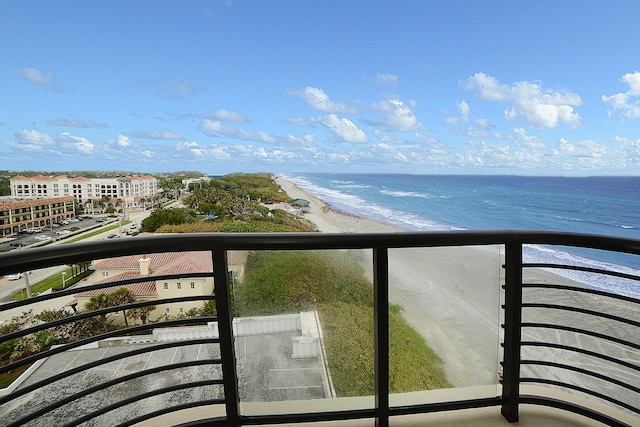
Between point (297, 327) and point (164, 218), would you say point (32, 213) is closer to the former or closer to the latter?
point (164, 218)

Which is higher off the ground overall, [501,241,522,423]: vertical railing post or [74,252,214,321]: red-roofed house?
[74,252,214,321]: red-roofed house

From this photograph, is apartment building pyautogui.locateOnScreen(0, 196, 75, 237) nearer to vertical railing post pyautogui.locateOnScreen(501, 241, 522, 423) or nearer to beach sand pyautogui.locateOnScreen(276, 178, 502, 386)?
beach sand pyautogui.locateOnScreen(276, 178, 502, 386)

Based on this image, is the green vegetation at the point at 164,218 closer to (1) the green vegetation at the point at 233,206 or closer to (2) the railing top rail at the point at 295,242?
(1) the green vegetation at the point at 233,206

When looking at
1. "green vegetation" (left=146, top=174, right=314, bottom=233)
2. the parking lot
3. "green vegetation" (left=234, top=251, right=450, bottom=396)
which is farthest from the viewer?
"green vegetation" (left=146, top=174, right=314, bottom=233)

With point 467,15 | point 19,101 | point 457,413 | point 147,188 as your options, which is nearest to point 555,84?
point 467,15

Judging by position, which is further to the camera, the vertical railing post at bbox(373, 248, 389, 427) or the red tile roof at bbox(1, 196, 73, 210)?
the red tile roof at bbox(1, 196, 73, 210)

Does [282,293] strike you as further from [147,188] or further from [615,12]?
[615,12]

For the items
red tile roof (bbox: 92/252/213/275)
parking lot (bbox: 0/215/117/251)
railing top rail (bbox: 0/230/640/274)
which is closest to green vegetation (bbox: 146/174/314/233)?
parking lot (bbox: 0/215/117/251)

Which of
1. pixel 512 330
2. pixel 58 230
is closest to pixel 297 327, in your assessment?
pixel 512 330
